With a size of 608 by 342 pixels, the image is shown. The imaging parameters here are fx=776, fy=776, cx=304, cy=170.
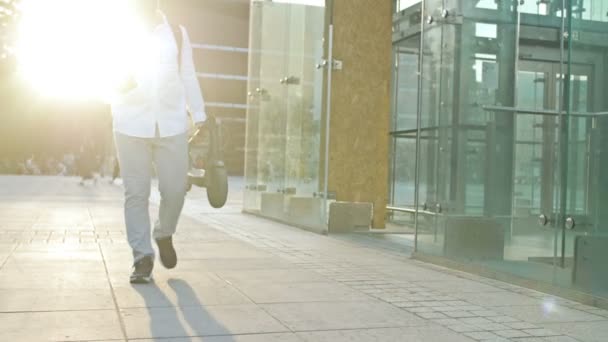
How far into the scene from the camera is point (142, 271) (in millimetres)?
4758

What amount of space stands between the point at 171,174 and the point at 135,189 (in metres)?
0.25

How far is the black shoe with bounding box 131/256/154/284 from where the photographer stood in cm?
475

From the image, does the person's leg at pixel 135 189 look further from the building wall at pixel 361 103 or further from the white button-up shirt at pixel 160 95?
the building wall at pixel 361 103

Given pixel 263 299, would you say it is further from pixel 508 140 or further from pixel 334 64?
pixel 334 64

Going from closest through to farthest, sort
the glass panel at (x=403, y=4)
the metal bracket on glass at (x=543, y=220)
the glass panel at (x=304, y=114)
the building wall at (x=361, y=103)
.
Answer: the metal bracket on glass at (x=543, y=220) → the building wall at (x=361, y=103) → the glass panel at (x=304, y=114) → the glass panel at (x=403, y=4)

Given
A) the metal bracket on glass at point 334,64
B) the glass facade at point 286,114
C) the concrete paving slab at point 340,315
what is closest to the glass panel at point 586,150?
the concrete paving slab at point 340,315

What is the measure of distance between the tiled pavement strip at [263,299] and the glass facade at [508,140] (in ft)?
1.48

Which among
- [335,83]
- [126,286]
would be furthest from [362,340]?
[335,83]

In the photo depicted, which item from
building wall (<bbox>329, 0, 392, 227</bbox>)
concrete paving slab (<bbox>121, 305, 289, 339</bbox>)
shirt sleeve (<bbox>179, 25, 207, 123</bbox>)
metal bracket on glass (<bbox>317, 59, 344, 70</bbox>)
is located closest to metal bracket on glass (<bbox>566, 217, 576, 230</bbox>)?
concrete paving slab (<bbox>121, 305, 289, 339</bbox>)

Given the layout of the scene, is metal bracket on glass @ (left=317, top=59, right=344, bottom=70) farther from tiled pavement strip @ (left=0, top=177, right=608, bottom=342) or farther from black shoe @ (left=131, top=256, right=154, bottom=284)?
black shoe @ (left=131, top=256, right=154, bottom=284)

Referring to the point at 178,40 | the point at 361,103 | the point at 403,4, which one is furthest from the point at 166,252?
the point at 403,4

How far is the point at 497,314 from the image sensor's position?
420cm

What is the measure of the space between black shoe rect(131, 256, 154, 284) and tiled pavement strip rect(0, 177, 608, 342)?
95 mm

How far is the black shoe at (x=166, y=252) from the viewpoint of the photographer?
5.08 metres
